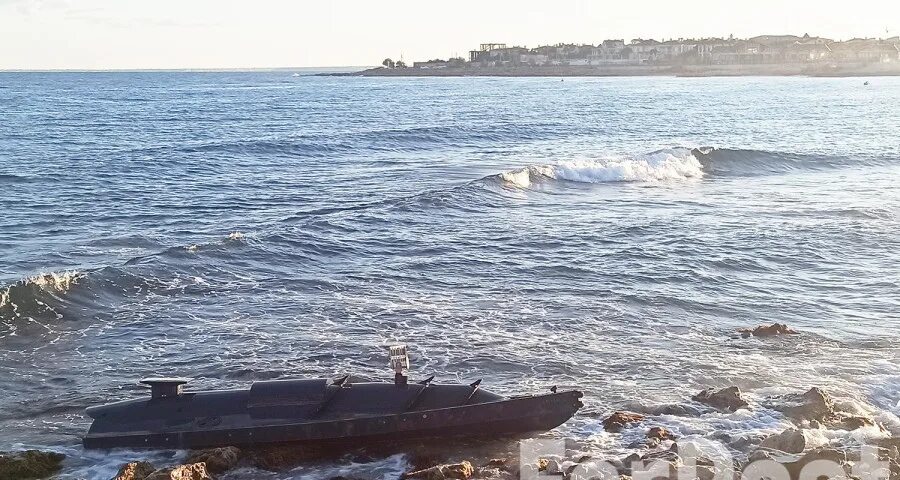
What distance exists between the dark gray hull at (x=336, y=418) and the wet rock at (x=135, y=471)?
0.84m

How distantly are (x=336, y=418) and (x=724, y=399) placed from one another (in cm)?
581

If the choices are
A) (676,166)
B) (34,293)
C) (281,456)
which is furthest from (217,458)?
(676,166)

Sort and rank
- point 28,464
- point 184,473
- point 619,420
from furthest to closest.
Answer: point 619,420 < point 28,464 < point 184,473

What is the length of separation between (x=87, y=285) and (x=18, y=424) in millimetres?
7682

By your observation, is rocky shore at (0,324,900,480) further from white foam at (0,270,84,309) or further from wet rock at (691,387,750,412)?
white foam at (0,270,84,309)

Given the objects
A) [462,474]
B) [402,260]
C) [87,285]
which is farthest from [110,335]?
[462,474]

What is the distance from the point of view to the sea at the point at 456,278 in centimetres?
1430

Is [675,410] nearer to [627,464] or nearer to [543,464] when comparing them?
[627,464]

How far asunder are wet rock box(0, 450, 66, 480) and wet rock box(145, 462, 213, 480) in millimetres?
1819

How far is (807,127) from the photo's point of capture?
2625 inches

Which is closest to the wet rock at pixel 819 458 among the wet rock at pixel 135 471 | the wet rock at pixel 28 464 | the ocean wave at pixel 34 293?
the wet rock at pixel 135 471

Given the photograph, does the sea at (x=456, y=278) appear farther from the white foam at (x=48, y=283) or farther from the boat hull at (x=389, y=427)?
the boat hull at (x=389, y=427)

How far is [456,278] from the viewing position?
850 inches

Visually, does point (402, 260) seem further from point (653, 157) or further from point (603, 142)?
point (603, 142)
